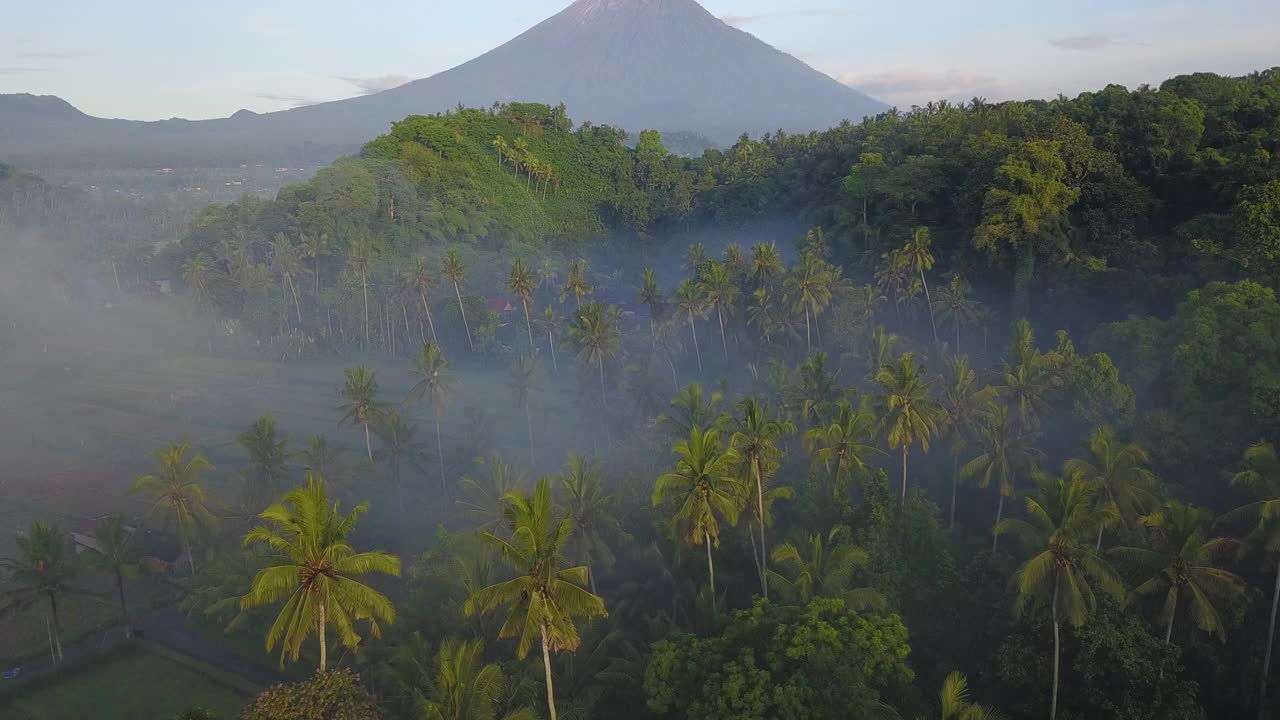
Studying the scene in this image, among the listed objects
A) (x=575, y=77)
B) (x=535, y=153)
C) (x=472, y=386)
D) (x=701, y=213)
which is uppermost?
(x=575, y=77)

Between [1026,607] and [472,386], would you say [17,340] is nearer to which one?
[472,386]

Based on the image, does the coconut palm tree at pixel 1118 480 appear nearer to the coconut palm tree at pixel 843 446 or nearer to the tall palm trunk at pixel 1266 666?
the tall palm trunk at pixel 1266 666

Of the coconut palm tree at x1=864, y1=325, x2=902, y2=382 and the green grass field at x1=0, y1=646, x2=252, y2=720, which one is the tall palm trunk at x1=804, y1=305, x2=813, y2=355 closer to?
the coconut palm tree at x1=864, y1=325, x2=902, y2=382

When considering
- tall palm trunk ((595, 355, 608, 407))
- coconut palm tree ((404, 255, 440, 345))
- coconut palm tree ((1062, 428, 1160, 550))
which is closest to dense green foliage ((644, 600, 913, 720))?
coconut palm tree ((1062, 428, 1160, 550))

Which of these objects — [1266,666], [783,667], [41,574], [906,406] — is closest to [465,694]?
[783,667]

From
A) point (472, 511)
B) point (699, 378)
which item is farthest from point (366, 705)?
point (699, 378)

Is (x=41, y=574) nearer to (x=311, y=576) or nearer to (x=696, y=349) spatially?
(x=311, y=576)
